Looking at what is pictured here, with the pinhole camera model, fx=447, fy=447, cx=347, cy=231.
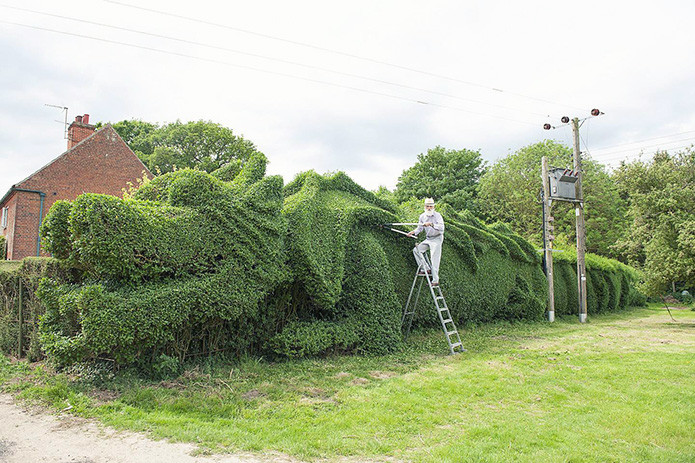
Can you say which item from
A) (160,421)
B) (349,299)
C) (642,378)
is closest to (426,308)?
(349,299)

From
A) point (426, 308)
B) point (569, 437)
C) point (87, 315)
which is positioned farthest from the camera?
point (426, 308)

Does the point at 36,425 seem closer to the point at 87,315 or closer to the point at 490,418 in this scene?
the point at 87,315

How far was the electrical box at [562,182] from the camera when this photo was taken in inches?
668

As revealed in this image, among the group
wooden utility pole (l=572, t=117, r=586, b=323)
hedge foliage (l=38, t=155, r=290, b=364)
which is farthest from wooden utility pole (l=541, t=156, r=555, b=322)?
hedge foliage (l=38, t=155, r=290, b=364)

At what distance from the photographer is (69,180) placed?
907 inches

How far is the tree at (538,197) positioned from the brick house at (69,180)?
2532cm

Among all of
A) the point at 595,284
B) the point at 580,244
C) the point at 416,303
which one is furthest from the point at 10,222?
the point at 595,284

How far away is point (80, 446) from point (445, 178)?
32.6 metres

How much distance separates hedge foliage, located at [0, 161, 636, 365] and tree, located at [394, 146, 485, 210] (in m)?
24.3

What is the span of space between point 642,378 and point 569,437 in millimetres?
3627

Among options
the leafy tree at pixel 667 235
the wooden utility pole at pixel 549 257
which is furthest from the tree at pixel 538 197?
the wooden utility pole at pixel 549 257

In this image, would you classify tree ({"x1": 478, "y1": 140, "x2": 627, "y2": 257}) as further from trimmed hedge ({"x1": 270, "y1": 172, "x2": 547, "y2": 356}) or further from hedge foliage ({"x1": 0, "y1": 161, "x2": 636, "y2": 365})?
hedge foliage ({"x1": 0, "y1": 161, "x2": 636, "y2": 365})

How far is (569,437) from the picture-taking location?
4.50m

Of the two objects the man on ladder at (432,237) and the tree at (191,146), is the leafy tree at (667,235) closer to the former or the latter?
the man on ladder at (432,237)
